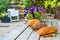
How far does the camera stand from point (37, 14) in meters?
3.45

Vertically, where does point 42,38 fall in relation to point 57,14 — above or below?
above

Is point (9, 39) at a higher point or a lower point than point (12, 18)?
higher

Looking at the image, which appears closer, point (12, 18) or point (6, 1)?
point (12, 18)

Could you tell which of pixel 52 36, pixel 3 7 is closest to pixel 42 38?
pixel 52 36

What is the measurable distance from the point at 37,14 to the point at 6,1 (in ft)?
10.1

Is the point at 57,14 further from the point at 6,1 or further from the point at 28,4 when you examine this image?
the point at 6,1

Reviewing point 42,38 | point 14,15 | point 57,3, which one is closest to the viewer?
point 42,38

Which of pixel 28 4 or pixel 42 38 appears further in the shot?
pixel 28 4

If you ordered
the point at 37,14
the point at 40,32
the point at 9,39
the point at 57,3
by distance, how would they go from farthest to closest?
the point at 57,3, the point at 37,14, the point at 40,32, the point at 9,39

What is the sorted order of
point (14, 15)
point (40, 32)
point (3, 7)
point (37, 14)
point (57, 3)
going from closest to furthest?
1. point (40, 32)
2. point (37, 14)
3. point (14, 15)
4. point (3, 7)
5. point (57, 3)

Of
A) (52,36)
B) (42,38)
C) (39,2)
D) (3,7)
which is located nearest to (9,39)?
(42,38)

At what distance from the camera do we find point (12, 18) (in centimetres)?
540

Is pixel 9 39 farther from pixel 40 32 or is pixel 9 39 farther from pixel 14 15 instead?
pixel 14 15

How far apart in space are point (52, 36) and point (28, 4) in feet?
13.5
